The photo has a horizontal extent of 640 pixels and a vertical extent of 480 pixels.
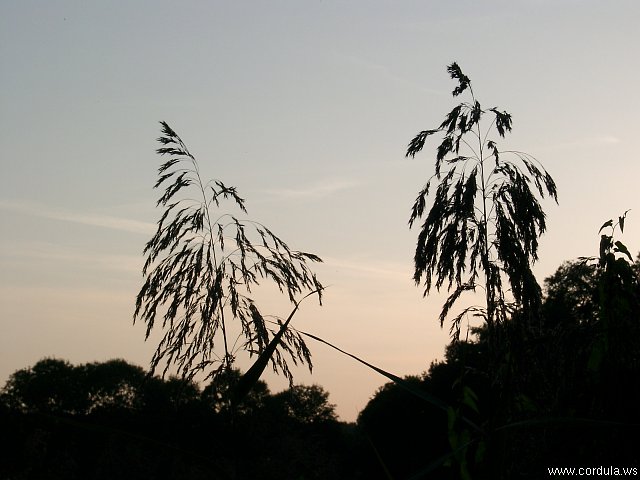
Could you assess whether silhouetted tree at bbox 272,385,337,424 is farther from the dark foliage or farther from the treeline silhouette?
the treeline silhouette

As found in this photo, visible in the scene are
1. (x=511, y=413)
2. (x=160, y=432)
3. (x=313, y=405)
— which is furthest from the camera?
(x=313, y=405)

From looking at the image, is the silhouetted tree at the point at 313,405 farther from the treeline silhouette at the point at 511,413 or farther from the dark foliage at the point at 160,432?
the treeline silhouette at the point at 511,413

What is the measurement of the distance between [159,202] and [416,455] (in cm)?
3625

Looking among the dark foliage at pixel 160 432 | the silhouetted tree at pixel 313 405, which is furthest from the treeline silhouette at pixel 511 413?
the silhouetted tree at pixel 313 405

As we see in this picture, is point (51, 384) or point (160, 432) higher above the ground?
point (51, 384)

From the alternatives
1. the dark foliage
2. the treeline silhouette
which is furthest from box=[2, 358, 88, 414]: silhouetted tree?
the treeline silhouette

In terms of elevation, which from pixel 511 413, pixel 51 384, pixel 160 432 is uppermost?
pixel 51 384

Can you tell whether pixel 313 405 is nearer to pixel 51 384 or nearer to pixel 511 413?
pixel 51 384

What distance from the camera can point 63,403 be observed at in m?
67.7

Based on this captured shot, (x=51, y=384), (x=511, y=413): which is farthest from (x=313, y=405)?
(x=511, y=413)

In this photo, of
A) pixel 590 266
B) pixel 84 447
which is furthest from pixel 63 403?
pixel 590 266

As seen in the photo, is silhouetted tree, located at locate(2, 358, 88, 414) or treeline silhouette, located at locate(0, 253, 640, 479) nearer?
treeline silhouette, located at locate(0, 253, 640, 479)

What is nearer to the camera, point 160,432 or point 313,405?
point 160,432

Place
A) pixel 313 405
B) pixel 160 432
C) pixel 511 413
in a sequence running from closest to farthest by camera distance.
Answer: pixel 511 413
pixel 160 432
pixel 313 405
